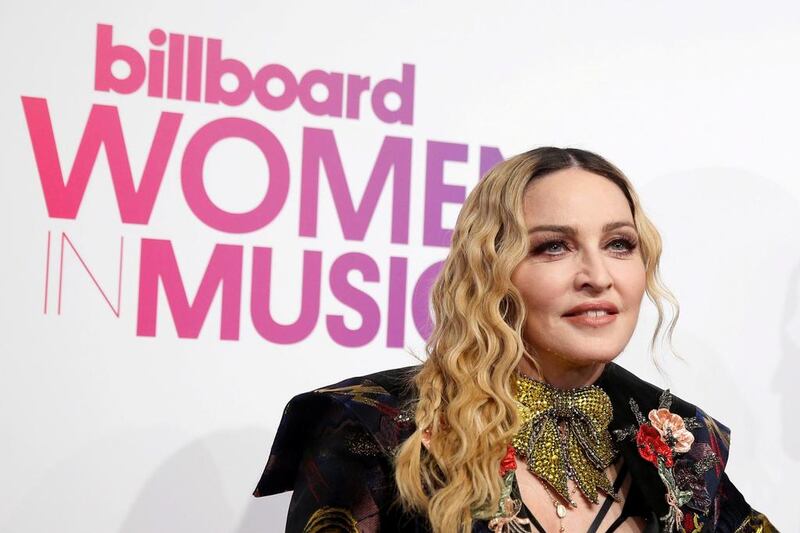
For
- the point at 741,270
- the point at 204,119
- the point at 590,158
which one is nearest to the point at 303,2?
the point at 204,119

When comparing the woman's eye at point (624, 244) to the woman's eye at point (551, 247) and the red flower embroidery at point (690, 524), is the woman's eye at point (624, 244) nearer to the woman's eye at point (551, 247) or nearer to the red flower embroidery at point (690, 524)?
the woman's eye at point (551, 247)

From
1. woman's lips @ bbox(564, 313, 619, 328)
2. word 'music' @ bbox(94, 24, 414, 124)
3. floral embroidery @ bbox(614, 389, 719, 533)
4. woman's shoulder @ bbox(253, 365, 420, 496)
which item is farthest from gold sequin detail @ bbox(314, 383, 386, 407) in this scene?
word 'music' @ bbox(94, 24, 414, 124)

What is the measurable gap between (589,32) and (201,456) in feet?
4.33

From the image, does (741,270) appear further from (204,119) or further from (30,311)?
(30,311)

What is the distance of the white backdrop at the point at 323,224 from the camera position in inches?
76.0

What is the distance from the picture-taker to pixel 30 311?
1911 millimetres

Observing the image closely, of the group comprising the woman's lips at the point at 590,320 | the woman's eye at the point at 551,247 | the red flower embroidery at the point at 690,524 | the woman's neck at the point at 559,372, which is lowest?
the red flower embroidery at the point at 690,524

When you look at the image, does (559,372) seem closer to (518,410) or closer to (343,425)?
(518,410)

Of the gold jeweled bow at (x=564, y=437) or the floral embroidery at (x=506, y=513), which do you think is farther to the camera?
the gold jeweled bow at (x=564, y=437)

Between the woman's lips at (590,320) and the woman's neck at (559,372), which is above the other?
the woman's lips at (590,320)

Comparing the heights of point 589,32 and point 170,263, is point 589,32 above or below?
above

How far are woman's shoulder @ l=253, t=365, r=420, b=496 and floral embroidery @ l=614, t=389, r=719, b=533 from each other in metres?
0.40

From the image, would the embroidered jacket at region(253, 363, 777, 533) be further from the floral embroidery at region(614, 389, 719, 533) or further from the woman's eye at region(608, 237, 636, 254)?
the woman's eye at region(608, 237, 636, 254)

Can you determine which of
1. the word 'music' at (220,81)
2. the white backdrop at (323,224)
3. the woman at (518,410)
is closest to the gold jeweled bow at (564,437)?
the woman at (518,410)
